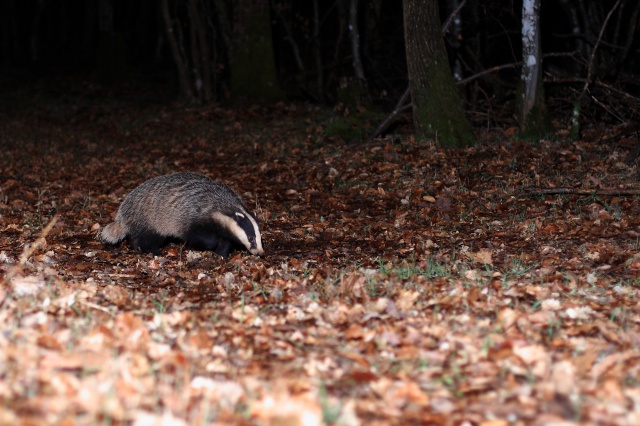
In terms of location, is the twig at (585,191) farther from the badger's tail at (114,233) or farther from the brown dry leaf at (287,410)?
the brown dry leaf at (287,410)

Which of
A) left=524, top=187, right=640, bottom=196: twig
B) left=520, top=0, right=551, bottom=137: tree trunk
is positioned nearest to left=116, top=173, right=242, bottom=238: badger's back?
left=524, top=187, right=640, bottom=196: twig

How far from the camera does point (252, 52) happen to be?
19609 mm

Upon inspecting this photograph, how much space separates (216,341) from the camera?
4777mm

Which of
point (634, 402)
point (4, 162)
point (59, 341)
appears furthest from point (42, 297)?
point (4, 162)

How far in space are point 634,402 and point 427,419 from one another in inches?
50.2

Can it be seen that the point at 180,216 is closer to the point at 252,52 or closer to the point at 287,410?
the point at 287,410

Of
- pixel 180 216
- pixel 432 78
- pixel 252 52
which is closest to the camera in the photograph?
pixel 180 216

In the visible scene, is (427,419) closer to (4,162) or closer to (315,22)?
(4,162)

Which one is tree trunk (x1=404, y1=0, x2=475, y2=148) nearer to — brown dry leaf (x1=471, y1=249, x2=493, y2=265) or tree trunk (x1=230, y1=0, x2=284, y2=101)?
brown dry leaf (x1=471, y1=249, x2=493, y2=265)

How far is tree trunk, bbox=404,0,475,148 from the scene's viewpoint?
1201cm

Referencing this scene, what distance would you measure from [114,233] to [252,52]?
40.2ft

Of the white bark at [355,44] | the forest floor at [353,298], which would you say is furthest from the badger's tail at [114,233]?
the white bark at [355,44]

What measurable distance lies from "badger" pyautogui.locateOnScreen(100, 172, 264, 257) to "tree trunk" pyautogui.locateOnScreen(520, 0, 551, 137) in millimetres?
6522

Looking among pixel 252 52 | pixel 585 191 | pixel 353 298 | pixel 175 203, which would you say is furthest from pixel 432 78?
pixel 252 52
